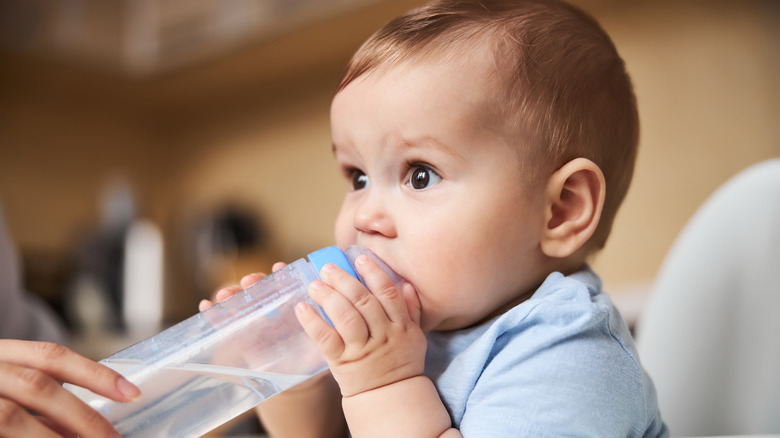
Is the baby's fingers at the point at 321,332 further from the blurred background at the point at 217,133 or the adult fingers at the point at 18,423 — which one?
the blurred background at the point at 217,133

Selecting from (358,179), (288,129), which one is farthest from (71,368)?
(288,129)

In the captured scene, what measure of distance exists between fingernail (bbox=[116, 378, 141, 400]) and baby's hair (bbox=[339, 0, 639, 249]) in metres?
0.37

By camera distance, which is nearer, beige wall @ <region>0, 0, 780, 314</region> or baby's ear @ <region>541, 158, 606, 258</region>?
baby's ear @ <region>541, 158, 606, 258</region>

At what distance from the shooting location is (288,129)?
287 centimetres

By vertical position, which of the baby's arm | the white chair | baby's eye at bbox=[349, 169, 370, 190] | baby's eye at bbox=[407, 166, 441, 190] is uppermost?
baby's eye at bbox=[349, 169, 370, 190]

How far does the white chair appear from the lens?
0.86 metres

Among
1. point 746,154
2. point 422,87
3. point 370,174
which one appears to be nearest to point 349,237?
point 370,174

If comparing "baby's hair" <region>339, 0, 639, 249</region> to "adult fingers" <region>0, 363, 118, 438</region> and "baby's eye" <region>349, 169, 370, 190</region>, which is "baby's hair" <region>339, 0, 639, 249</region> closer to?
"baby's eye" <region>349, 169, 370, 190</region>

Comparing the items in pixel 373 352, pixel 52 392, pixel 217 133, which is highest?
pixel 217 133

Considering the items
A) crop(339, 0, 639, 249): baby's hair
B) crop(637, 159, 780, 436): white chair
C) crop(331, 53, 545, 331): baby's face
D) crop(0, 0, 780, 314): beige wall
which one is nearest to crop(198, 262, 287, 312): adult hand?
crop(331, 53, 545, 331): baby's face

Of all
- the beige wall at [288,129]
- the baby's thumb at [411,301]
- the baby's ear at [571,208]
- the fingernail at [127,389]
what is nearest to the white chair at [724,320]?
the baby's ear at [571,208]

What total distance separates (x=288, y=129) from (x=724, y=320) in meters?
2.20

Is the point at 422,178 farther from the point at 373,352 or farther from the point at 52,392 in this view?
the point at 52,392

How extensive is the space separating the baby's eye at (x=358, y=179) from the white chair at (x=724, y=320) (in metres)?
0.49
